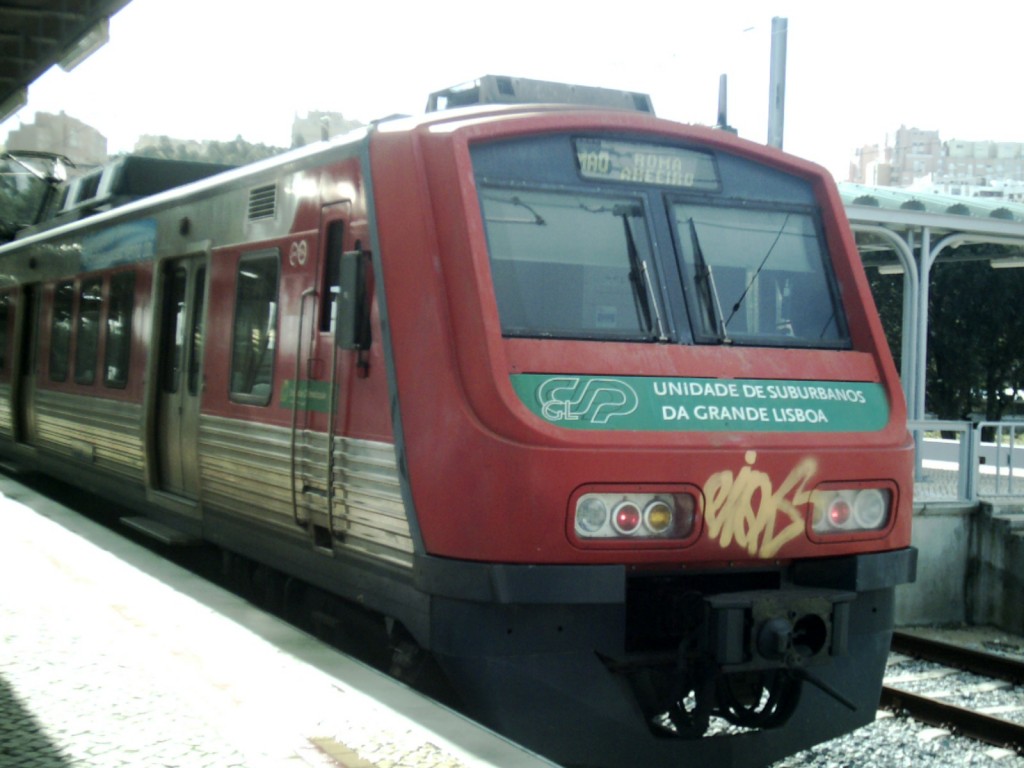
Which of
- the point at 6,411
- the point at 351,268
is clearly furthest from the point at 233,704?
the point at 6,411

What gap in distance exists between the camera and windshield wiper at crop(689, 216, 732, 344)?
611cm

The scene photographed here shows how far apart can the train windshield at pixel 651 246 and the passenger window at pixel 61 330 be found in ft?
24.2

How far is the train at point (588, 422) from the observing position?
5332 millimetres

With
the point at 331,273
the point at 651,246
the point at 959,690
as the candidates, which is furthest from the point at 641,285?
the point at 959,690

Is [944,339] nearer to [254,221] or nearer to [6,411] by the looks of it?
[6,411]

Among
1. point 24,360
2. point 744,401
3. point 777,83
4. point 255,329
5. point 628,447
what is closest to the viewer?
point 628,447

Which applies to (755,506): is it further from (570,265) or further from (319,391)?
(319,391)

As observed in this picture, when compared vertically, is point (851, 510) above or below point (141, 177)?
below

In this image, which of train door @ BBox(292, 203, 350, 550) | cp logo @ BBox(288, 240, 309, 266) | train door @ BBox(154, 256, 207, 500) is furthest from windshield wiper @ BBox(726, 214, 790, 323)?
train door @ BBox(154, 256, 207, 500)

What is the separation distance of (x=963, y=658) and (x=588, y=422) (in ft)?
20.3

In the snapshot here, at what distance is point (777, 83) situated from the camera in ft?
48.4

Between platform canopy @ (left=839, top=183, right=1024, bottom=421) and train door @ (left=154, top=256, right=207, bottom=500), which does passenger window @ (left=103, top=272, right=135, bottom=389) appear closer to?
train door @ (left=154, top=256, right=207, bottom=500)

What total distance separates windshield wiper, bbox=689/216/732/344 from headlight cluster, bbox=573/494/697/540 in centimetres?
96

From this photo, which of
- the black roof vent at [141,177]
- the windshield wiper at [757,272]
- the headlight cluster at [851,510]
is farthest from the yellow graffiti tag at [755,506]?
the black roof vent at [141,177]
